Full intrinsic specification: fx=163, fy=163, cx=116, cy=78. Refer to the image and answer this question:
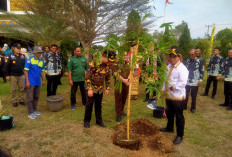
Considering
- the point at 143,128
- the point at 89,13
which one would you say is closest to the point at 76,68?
the point at 89,13

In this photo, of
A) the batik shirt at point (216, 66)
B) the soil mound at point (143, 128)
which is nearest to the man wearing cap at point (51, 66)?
the soil mound at point (143, 128)

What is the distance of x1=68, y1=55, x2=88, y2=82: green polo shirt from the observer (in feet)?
16.7

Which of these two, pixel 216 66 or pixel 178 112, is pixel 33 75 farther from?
pixel 216 66

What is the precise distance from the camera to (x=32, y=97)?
175 inches

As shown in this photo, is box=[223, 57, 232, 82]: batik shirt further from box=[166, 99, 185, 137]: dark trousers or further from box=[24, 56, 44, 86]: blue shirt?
box=[24, 56, 44, 86]: blue shirt

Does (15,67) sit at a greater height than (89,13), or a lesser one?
lesser

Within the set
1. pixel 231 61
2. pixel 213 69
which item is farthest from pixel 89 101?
pixel 213 69

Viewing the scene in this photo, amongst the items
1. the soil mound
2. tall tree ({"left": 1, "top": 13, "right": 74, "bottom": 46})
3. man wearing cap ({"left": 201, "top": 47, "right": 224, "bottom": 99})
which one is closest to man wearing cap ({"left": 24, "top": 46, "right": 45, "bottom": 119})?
the soil mound

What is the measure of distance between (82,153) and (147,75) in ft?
6.16

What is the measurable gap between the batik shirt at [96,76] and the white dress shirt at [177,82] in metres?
1.41

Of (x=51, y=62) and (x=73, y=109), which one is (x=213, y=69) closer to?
(x=73, y=109)

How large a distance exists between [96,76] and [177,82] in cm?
176

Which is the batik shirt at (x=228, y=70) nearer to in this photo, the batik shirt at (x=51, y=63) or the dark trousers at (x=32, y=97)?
the batik shirt at (x=51, y=63)

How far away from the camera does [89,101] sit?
379 cm
